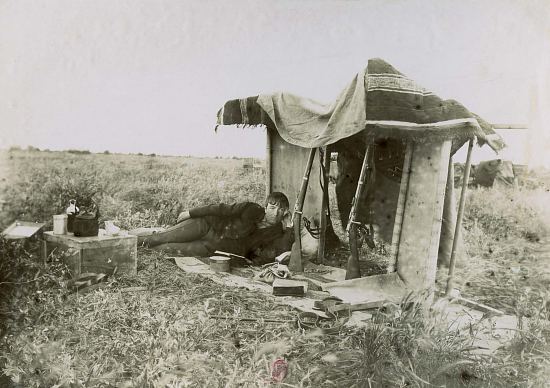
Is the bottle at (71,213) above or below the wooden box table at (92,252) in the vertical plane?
above

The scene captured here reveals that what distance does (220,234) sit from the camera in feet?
13.6

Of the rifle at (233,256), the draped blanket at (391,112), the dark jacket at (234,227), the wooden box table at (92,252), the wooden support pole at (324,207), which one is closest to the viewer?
the draped blanket at (391,112)

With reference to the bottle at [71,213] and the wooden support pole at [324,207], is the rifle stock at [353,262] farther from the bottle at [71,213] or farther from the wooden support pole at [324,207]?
the bottle at [71,213]

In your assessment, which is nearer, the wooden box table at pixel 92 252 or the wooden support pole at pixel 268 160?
the wooden box table at pixel 92 252

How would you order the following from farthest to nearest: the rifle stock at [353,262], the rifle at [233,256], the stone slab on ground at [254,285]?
the rifle at [233,256] → the rifle stock at [353,262] → the stone slab on ground at [254,285]

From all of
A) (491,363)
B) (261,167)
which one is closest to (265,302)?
(491,363)

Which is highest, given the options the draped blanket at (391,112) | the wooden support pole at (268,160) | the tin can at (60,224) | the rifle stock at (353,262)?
the draped blanket at (391,112)

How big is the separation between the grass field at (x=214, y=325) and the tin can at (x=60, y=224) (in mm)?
70

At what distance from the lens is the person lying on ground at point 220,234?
405 cm

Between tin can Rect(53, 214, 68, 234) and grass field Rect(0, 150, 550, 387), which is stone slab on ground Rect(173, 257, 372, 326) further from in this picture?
tin can Rect(53, 214, 68, 234)

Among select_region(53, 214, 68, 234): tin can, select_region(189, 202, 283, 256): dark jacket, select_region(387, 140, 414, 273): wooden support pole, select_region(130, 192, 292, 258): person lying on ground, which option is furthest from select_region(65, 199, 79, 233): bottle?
select_region(387, 140, 414, 273): wooden support pole

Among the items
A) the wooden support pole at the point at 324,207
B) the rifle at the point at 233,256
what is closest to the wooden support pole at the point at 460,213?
the wooden support pole at the point at 324,207

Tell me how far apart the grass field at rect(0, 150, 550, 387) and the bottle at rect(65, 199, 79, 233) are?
0.18 feet

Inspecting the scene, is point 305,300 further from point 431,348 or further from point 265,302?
point 431,348
